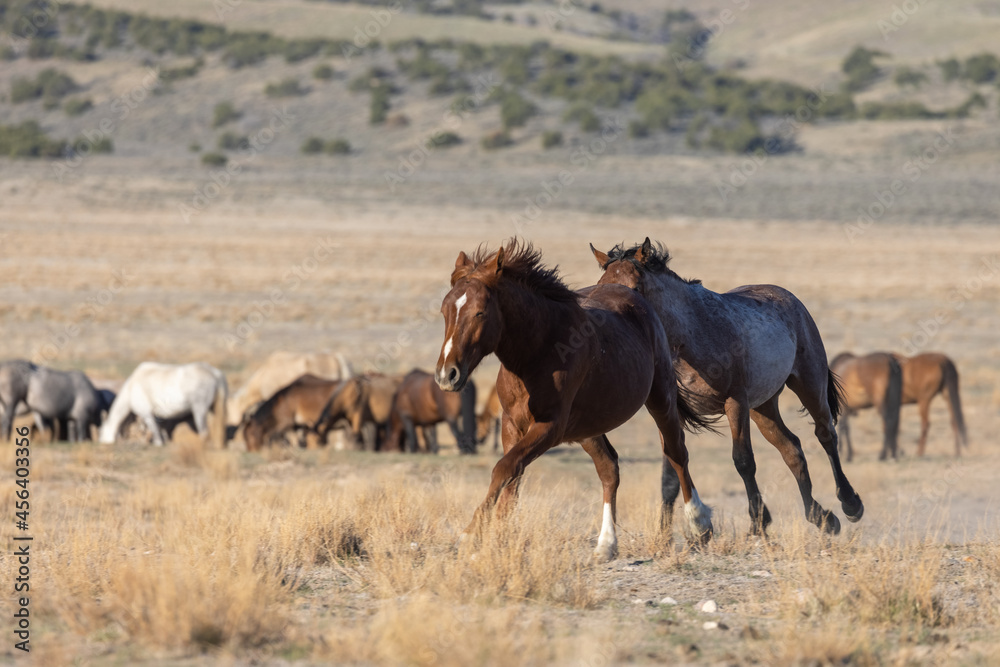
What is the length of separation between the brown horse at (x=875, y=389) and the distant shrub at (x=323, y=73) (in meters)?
64.1

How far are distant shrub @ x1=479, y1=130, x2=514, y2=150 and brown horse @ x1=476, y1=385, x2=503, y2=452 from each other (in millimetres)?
47209

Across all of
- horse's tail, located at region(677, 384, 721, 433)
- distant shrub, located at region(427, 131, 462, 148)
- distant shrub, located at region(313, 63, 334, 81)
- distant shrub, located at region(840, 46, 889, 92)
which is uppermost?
distant shrub, located at region(840, 46, 889, 92)

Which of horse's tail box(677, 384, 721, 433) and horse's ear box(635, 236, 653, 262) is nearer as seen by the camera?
horse's ear box(635, 236, 653, 262)

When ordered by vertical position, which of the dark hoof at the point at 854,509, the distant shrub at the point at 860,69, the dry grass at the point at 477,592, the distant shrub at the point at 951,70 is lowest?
the dry grass at the point at 477,592

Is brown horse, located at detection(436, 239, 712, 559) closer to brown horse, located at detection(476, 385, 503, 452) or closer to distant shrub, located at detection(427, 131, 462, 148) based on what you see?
brown horse, located at detection(476, 385, 503, 452)

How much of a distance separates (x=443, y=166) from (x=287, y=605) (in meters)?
56.3

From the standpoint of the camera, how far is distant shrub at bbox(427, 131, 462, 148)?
209 feet

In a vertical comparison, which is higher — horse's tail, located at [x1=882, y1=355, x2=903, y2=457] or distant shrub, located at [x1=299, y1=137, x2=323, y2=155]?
distant shrub, located at [x1=299, y1=137, x2=323, y2=155]

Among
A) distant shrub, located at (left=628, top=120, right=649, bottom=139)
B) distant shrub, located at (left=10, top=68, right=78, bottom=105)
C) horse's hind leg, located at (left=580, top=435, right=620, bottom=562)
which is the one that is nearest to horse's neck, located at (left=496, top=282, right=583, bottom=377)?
horse's hind leg, located at (left=580, top=435, right=620, bottom=562)

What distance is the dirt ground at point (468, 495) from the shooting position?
485cm

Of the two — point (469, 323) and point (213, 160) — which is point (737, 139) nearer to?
point (213, 160)

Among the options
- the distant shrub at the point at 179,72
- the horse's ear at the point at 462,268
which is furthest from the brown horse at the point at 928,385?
the distant shrub at the point at 179,72

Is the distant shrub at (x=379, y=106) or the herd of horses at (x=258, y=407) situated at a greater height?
the distant shrub at (x=379, y=106)

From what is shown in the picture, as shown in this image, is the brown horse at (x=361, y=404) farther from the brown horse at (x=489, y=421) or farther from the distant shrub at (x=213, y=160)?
the distant shrub at (x=213, y=160)
